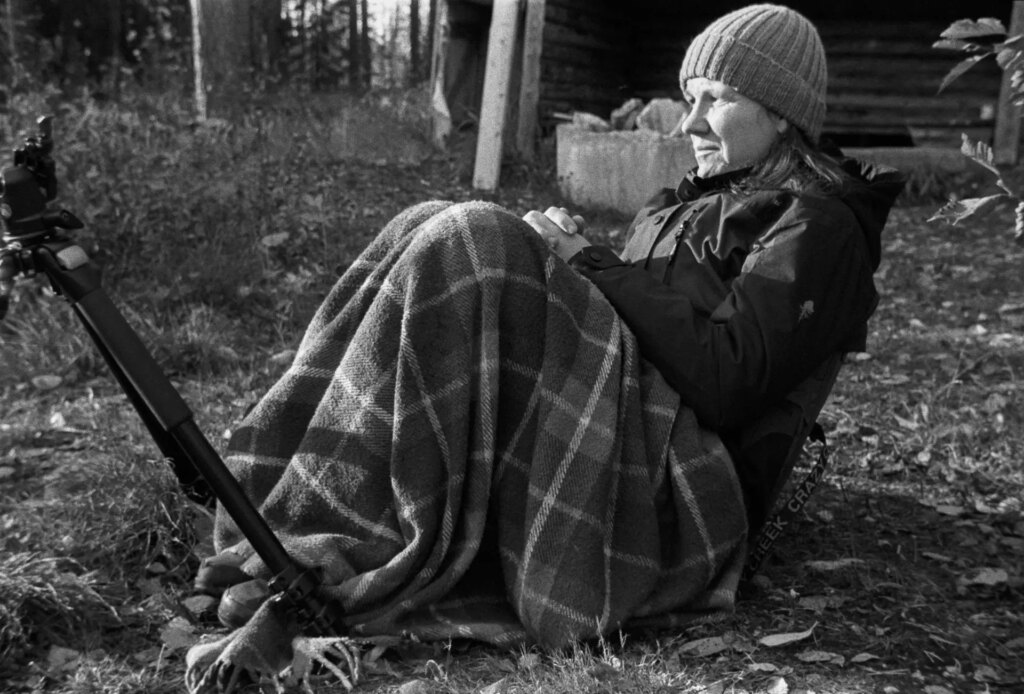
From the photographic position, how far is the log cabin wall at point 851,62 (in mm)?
9258

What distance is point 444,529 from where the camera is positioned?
234 centimetres

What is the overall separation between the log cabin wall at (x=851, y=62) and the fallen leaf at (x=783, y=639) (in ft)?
22.4

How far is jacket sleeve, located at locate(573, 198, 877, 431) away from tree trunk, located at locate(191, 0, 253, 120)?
6855 mm

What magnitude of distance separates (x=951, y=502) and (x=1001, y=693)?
45.9 inches

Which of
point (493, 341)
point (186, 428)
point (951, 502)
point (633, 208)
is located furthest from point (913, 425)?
point (633, 208)

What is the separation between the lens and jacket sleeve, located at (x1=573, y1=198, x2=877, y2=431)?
2.35 m

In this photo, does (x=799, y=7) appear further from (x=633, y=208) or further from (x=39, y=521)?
(x=39, y=521)

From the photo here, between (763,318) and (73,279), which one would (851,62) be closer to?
(763,318)

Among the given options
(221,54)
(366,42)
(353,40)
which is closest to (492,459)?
(221,54)

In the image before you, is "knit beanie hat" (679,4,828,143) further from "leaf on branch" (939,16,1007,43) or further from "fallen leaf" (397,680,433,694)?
"fallen leaf" (397,680,433,694)

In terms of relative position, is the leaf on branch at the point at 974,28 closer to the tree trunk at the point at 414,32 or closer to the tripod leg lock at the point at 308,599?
the tripod leg lock at the point at 308,599

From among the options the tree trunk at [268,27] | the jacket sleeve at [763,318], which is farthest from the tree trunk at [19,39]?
the jacket sleeve at [763,318]

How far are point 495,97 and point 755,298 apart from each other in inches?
217

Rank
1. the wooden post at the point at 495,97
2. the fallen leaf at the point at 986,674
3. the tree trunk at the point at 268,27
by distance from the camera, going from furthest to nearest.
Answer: the tree trunk at the point at 268,27, the wooden post at the point at 495,97, the fallen leaf at the point at 986,674
